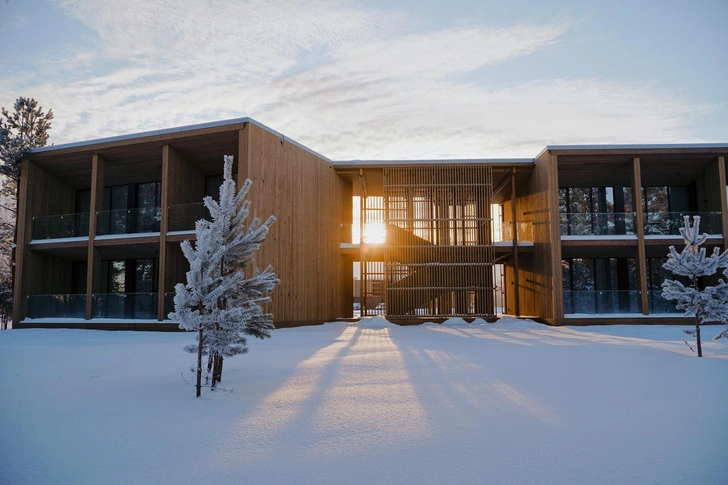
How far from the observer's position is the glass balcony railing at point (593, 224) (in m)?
20.4

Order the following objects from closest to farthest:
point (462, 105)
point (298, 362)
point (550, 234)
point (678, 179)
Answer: point (298, 362)
point (462, 105)
point (550, 234)
point (678, 179)

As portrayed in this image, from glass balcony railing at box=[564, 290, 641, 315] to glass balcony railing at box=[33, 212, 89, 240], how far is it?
19865mm

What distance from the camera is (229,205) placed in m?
6.85

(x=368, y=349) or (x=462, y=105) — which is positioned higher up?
(x=462, y=105)

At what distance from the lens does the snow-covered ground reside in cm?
387

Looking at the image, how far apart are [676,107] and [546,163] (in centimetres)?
815

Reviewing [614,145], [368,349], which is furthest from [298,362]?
[614,145]

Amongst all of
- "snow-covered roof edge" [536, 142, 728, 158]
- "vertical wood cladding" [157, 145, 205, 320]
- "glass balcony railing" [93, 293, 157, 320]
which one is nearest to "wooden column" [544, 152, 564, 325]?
"snow-covered roof edge" [536, 142, 728, 158]

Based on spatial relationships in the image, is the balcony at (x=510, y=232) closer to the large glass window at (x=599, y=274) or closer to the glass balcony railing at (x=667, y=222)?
the large glass window at (x=599, y=274)

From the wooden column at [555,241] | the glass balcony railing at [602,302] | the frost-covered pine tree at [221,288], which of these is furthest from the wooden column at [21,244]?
the glass balcony railing at [602,302]

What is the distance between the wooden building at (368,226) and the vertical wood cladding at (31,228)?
0.21ft

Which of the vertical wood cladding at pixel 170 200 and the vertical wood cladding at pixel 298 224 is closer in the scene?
the vertical wood cladding at pixel 298 224

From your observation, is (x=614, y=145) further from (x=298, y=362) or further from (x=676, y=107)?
(x=298, y=362)

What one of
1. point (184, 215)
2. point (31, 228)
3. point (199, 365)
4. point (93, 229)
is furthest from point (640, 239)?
point (31, 228)
